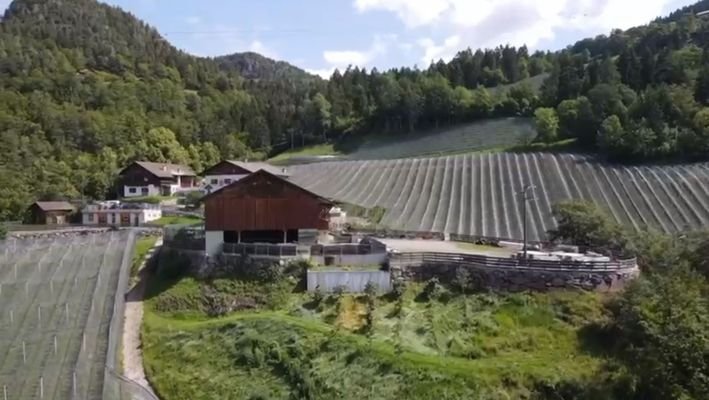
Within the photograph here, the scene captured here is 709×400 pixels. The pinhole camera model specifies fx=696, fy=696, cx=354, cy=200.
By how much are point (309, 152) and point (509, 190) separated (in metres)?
39.2

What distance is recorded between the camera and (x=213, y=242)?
2694 cm

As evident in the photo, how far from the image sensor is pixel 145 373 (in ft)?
65.0

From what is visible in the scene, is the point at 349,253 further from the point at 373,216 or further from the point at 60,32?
the point at 60,32

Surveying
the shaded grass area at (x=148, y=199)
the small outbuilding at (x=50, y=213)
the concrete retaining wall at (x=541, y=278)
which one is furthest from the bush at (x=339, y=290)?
the shaded grass area at (x=148, y=199)

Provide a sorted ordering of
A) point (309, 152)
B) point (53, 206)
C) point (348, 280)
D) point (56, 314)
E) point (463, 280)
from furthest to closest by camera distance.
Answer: point (309, 152) → point (53, 206) → point (348, 280) → point (463, 280) → point (56, 314)

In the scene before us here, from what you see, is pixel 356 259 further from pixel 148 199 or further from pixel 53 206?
pixel 148 199

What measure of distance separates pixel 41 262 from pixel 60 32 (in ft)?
368

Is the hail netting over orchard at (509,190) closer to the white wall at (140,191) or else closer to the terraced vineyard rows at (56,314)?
the white wall at (140,191)

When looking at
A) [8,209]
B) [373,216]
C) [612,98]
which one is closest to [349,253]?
[373,216]

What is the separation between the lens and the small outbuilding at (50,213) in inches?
1879

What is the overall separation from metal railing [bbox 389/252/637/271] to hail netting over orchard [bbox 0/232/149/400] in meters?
9.91

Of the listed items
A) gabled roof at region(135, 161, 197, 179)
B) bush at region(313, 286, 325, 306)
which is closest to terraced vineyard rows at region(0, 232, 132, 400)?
bush at region(313, 286, 325, 306)

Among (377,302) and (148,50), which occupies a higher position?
(148,50)

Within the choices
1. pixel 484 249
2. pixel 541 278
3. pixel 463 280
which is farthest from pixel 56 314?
pixel 484 249
